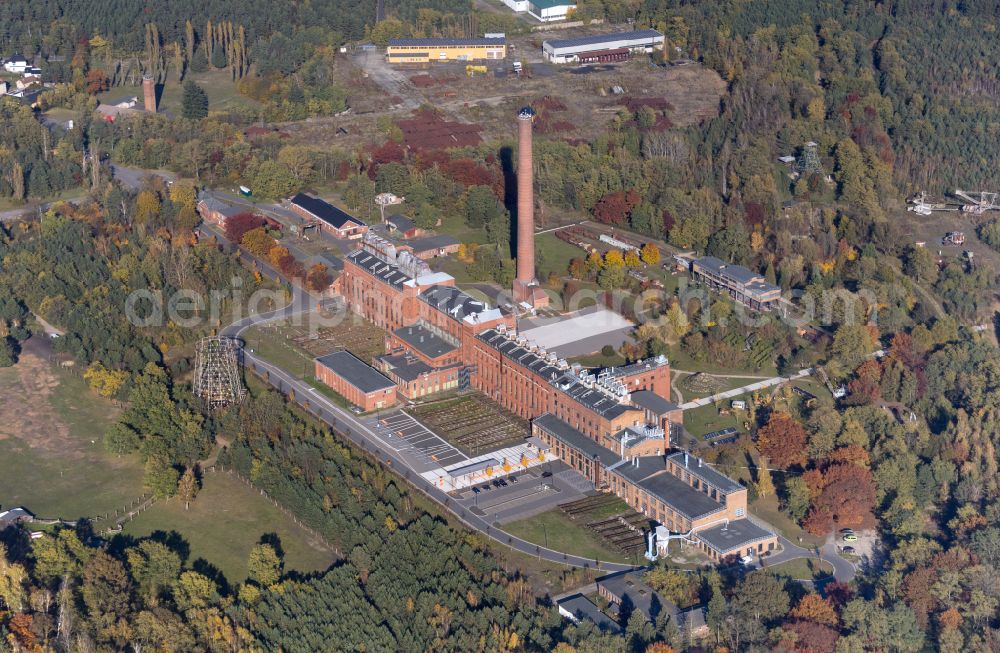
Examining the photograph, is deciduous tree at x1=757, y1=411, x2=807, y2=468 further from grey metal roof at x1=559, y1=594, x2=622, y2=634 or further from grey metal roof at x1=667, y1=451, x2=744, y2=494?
grey metal roof at x1=559, y1=594, x2=622, y2=634

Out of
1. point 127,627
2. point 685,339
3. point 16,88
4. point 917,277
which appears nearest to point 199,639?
point 127,627

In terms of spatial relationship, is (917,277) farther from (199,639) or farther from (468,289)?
(199,639)

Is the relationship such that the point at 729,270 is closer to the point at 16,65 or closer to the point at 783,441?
the point at 783,441

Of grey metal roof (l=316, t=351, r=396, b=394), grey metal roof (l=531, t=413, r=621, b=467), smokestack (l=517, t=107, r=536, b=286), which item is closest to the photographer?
grey metal roof (l=531, t=413, r=621, b=467)

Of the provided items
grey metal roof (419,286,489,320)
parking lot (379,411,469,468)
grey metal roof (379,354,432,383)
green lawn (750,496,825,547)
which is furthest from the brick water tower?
green lawn (750,496,825,547)

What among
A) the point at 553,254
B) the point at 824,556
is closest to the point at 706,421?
the point at 824,556

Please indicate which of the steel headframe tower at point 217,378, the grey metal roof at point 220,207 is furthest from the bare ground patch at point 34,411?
the grey metal roof at point 220,207

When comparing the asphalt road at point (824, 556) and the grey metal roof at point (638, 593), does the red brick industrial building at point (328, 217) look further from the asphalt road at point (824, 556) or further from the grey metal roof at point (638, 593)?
the asphalt road at point (824, 556)
